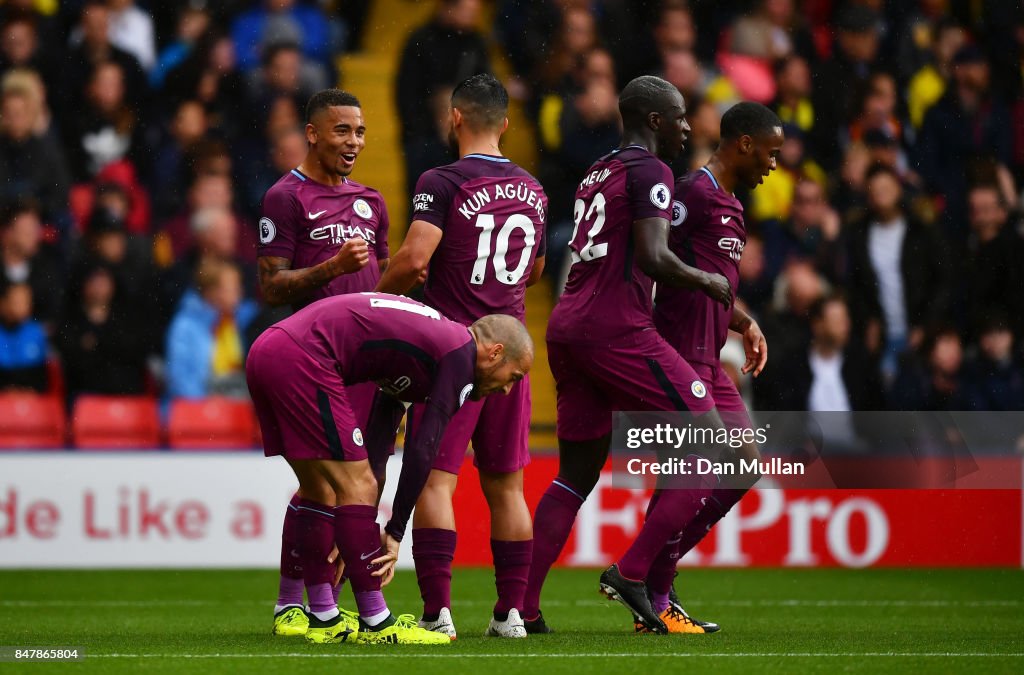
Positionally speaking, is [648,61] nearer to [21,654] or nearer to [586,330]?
[586,330]

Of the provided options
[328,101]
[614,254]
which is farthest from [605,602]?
[328,101]

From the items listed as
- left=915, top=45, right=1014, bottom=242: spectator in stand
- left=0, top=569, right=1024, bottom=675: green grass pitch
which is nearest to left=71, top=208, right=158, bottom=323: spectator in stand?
left=0, top=569, right=1024, bottom=675: green grass pitch

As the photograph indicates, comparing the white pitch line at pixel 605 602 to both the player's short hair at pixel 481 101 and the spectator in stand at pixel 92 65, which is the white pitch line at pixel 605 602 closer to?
the player's short hair at pixel 481 101

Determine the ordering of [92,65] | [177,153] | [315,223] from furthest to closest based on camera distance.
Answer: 1. [92,65]
2. [177,153]
3. [315,223]

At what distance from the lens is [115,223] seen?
39.4 feet

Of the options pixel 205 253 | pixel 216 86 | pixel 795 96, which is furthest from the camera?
pixel 795 96

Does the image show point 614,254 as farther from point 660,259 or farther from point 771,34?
point 771,34

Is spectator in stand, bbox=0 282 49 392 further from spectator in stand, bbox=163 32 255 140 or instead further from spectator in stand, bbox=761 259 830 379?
spectator in stand, bbox=761 259 830 379

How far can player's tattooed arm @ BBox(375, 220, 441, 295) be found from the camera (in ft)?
21.3

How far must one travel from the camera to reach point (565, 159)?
1228 centimetres

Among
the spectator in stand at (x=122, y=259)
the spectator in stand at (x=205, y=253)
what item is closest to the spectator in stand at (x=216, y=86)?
the spectator in stand at (x=205, y=253)

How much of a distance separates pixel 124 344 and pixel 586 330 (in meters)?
5.71

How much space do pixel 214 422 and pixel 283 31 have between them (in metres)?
3.89

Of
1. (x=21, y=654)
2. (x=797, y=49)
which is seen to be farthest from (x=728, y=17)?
(x=21, y=654)
